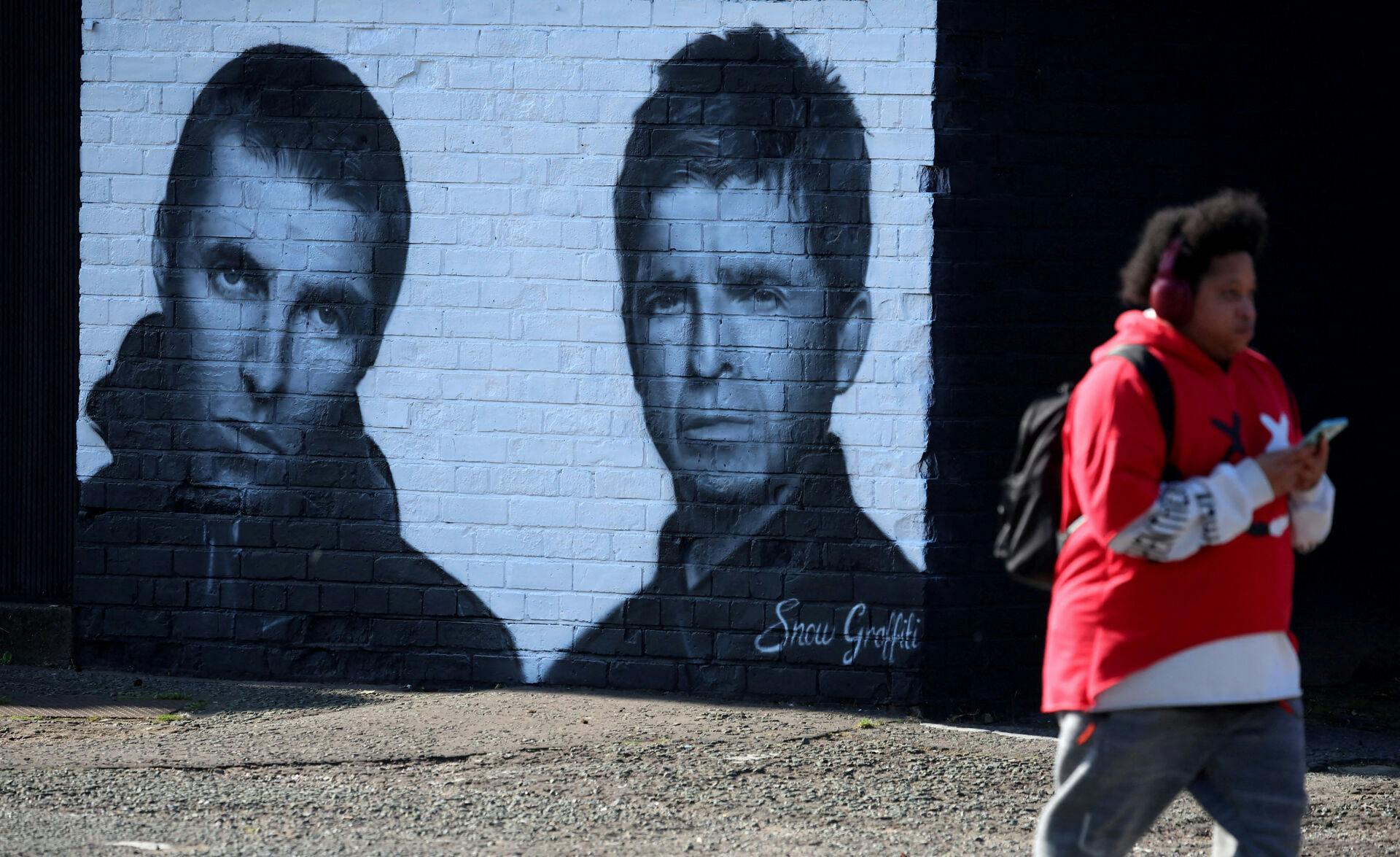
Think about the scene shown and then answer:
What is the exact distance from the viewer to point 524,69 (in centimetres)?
652

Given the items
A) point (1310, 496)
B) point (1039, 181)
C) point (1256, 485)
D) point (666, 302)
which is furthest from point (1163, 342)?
point (666, 302)

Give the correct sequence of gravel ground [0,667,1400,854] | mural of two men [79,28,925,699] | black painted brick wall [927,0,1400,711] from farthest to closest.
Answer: mural of two men [79,28,925,699] → black painted brick wall [927,0,1400,711] → gravel ground [0,667,1400,854]

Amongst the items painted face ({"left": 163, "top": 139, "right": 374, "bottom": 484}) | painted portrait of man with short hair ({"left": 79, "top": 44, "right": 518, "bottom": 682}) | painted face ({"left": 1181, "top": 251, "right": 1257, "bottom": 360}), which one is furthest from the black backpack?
painted face ({"left": 163, "top": 139, "right": 374, "bottom": 484})

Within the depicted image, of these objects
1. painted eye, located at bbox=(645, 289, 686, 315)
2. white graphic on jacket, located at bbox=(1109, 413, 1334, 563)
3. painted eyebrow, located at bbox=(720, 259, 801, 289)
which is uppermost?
painted eyebrow, located at bbox=(720, 259, 801, 289)

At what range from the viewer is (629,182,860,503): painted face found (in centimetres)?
633

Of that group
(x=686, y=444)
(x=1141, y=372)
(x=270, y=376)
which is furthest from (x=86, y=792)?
(x=1141, y=372)

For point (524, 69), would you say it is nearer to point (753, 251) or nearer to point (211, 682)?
point (753, 251)

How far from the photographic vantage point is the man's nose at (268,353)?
6.75 m

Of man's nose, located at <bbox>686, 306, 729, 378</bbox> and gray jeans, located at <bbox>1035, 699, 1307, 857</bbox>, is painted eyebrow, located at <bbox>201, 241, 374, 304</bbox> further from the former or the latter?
gray jeans, located at <bbox>1035, 699, 1307, 857</bbox>

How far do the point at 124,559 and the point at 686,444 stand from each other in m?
2.68

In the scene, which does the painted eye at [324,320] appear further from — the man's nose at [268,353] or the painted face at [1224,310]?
the painted face at [1224,310]

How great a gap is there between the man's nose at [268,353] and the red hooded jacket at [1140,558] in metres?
4.43

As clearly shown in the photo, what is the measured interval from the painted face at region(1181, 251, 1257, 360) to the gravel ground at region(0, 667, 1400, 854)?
79.0 inches

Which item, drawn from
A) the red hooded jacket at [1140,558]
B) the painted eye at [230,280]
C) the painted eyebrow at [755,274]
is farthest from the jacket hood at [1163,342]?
the painted eye at [230,280]
